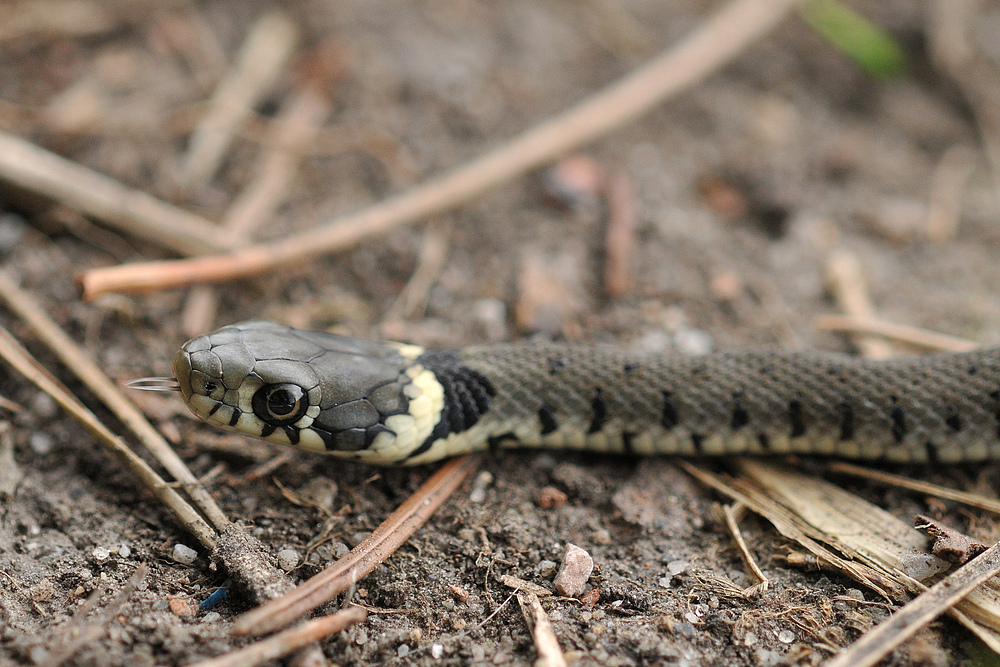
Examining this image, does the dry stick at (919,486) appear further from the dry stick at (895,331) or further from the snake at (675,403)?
the dry stick at (895,331)

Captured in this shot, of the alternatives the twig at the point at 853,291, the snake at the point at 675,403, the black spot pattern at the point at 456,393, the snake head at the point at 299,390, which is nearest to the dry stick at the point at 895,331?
the twig at the point at 853,291

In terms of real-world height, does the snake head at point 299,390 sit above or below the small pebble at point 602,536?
above

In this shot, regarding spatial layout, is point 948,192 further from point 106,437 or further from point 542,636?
point 106,437

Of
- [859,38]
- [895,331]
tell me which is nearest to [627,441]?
[895,331]

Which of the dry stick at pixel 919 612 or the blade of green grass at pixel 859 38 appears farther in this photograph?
the blade of green grass at pixel 859 38

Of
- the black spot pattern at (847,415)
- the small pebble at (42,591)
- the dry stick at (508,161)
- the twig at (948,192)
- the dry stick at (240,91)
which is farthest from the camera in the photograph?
the twig at (948,192)

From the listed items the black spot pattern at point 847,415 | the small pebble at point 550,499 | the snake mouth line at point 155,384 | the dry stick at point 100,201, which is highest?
the dry stick at point 100,201

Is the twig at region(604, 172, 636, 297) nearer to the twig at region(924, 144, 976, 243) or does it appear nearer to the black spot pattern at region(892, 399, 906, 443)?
the black spot pattern at region(892, 399, 906, 443)
